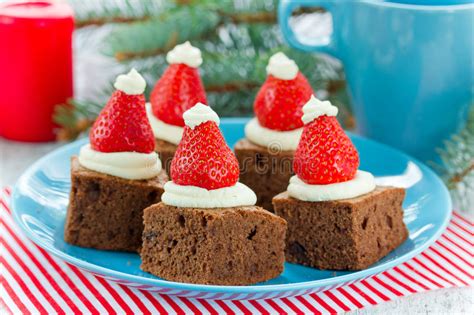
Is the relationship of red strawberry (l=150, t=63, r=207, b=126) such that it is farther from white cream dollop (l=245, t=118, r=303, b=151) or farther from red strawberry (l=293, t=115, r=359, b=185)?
red strawberry (l=293, t=115, r=359, b=185)

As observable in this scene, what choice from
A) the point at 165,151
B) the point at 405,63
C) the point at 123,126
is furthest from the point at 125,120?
the point at 405,63

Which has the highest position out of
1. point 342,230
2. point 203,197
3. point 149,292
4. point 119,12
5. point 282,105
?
point 119,12

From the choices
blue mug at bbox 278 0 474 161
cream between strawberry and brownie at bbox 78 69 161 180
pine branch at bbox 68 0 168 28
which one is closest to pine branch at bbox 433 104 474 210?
blue mug at bbox 278 0 474 161

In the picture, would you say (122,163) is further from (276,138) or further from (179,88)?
(276,138)

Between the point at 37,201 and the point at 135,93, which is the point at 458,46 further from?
the point at 37,201

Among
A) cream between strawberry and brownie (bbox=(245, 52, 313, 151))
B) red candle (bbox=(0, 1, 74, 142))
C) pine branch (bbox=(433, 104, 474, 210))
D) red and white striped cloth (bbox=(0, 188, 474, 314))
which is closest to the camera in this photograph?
red and white striped cloth (bbox=(0, 188, 474, 314))

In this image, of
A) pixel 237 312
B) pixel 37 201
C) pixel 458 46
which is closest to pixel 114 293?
pixel 237 312
